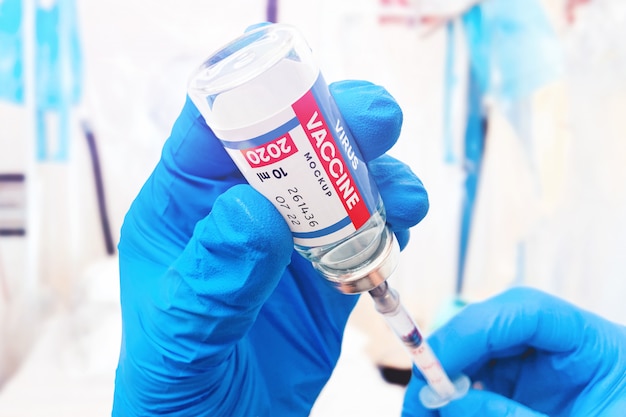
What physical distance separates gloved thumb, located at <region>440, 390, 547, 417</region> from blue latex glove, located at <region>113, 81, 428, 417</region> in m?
0.16

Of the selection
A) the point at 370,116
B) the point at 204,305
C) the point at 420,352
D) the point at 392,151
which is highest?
the point at 370,116

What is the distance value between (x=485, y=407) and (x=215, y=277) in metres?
0.29

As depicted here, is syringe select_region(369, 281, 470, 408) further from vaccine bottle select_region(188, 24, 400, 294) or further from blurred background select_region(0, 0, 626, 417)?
blurred background select_region(0, 0, 626, 417)

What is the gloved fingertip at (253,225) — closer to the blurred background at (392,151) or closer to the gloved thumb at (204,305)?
the gloved thumb at (204,305)

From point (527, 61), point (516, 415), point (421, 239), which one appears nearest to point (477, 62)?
point (527, 61)

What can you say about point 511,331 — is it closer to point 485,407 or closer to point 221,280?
point 485,407

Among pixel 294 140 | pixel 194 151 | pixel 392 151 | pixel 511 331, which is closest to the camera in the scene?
pixel 294 140

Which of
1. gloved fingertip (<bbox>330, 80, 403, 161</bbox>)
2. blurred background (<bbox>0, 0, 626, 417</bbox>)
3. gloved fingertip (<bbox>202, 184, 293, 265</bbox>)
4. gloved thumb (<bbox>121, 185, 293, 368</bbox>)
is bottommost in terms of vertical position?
blurred background (<bbox>0, 0, 626, 417</bbox>)

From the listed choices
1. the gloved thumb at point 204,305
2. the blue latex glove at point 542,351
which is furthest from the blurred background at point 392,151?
the gloved thumb at point 204,305

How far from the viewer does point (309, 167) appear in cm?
31

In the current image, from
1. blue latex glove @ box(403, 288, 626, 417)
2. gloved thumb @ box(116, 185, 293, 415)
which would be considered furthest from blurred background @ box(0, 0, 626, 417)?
gloved thumb @ box(116, 185, 293, 415)

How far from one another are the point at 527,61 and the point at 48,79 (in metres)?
0.99

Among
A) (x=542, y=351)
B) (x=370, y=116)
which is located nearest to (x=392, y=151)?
(x=542, y=351)

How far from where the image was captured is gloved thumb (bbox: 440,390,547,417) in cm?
45
